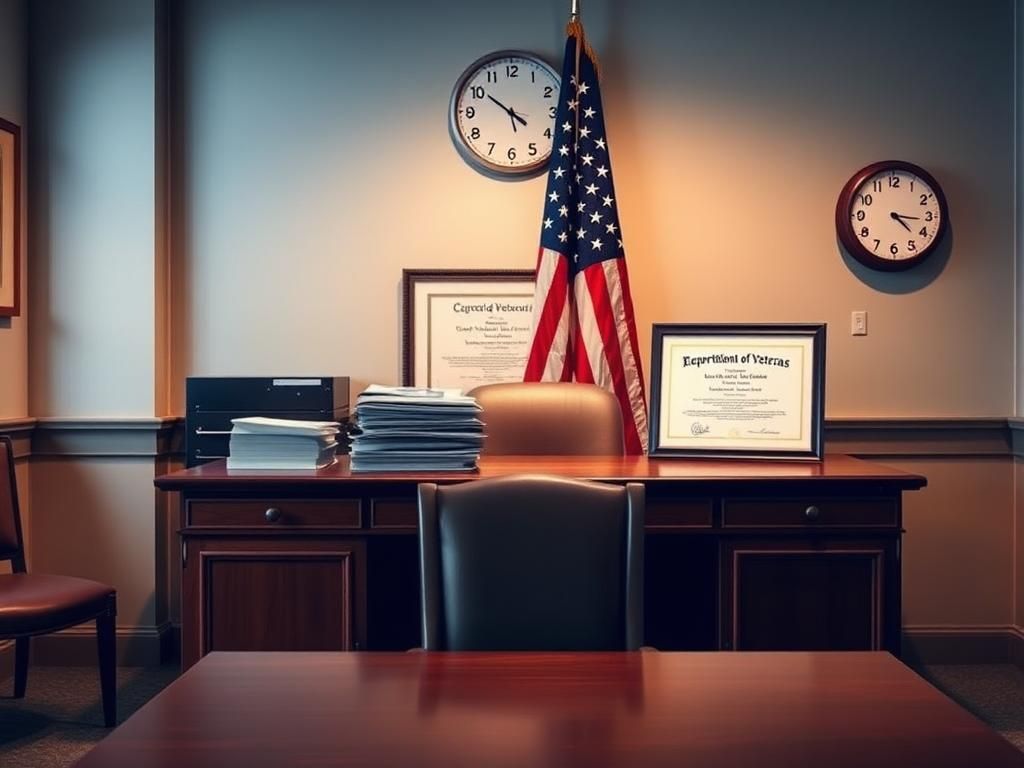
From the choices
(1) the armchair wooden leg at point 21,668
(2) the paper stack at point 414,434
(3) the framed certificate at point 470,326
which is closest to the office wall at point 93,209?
(1) the armchair wooden leg at point 21,668

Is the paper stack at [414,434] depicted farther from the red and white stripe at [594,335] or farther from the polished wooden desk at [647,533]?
the red and white stripe at [594,335]

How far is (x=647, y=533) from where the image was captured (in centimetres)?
238

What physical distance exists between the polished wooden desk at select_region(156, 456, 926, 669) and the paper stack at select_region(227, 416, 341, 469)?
0.30 feet

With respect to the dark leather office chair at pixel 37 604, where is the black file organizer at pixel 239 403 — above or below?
above

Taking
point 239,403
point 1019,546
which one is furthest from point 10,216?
point 1019,546

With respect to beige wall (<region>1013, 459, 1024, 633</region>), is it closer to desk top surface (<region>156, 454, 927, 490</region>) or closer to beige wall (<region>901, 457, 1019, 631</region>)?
beige wall (<region>901, 457, 1019, 631</region>)

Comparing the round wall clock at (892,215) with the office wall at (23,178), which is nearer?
the office wall at (23,178)

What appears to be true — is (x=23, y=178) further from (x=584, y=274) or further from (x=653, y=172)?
(x=653, y=172)

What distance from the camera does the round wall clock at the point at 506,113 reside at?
353cm

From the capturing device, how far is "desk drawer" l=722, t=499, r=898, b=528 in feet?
7.77

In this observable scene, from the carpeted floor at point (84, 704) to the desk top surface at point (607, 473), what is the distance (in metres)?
0.85

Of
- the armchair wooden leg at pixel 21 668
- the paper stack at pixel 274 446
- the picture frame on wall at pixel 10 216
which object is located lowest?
the armchair wooden leg at pixel 21 668

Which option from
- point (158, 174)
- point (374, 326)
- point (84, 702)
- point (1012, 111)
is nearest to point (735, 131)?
point (1012, 111)

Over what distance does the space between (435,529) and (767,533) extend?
42.1 inches
